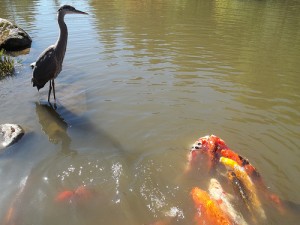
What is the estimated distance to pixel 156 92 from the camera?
932cm

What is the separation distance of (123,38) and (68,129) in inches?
315

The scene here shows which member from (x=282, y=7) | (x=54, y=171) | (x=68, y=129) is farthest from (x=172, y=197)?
(x=282, y=7)

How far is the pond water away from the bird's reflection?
0.15 feet

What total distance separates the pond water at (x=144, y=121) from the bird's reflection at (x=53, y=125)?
45 mm

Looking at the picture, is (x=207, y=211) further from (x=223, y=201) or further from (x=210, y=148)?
(x=210, y=148)

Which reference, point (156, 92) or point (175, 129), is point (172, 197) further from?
point (156, 92)

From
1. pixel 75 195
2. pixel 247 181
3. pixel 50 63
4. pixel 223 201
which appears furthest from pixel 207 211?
pixel 50 63

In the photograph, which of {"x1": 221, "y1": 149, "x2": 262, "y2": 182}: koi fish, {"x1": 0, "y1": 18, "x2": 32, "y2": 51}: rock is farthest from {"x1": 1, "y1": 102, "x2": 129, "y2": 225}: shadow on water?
{"x1": 0, "y1": 18, "x2": 32, "y2": 51}: rock

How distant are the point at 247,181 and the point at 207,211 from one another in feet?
3.26

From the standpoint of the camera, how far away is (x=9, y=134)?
6824mm

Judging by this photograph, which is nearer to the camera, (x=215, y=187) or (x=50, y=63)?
(x=215, y=187)

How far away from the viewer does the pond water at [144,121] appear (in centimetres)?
538

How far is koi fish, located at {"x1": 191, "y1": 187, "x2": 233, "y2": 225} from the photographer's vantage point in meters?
4.69

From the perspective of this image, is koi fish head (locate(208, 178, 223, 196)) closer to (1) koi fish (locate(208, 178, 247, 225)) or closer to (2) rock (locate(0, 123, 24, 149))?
(1) koi fish (locate(208, 178, 247, 225))
